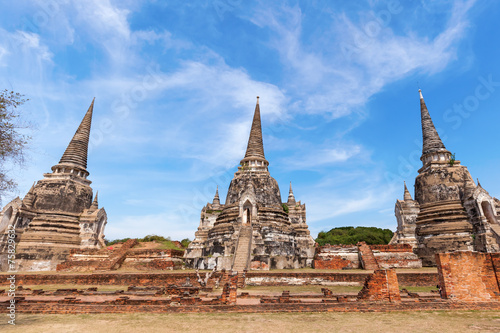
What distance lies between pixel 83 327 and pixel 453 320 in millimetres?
8171

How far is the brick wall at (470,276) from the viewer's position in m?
8.06

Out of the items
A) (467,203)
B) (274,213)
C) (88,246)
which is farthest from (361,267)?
(88,246)

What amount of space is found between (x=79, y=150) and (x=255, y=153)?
1855 cm

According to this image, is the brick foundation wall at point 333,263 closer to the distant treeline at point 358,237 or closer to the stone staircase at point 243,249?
the stone staircase at point 243,249

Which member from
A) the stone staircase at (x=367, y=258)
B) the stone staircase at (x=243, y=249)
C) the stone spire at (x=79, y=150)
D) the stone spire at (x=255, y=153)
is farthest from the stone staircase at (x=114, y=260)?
the stone staircase at (x=367, y=258)

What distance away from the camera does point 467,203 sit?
21.1 metres

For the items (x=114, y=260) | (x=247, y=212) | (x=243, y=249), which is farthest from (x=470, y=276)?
(x=114, y=260)

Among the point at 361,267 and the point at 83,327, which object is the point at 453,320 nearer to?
the point at 83,327

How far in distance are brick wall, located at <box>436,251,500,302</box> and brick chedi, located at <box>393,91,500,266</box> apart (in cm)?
1294

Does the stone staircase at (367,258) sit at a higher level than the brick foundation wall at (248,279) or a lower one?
higher

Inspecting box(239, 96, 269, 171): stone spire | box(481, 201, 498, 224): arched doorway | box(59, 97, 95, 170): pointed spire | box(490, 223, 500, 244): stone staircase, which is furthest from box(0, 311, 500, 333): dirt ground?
box(59, 97, 95, 170): pointed spire

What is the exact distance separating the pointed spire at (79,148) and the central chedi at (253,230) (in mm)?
13930

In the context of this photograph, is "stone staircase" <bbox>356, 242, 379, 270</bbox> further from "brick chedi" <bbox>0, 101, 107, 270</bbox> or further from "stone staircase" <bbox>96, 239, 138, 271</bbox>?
"brick chedi" <bbox>0, 101, 107, 270</bbox>

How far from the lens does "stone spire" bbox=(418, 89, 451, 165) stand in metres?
25.0
